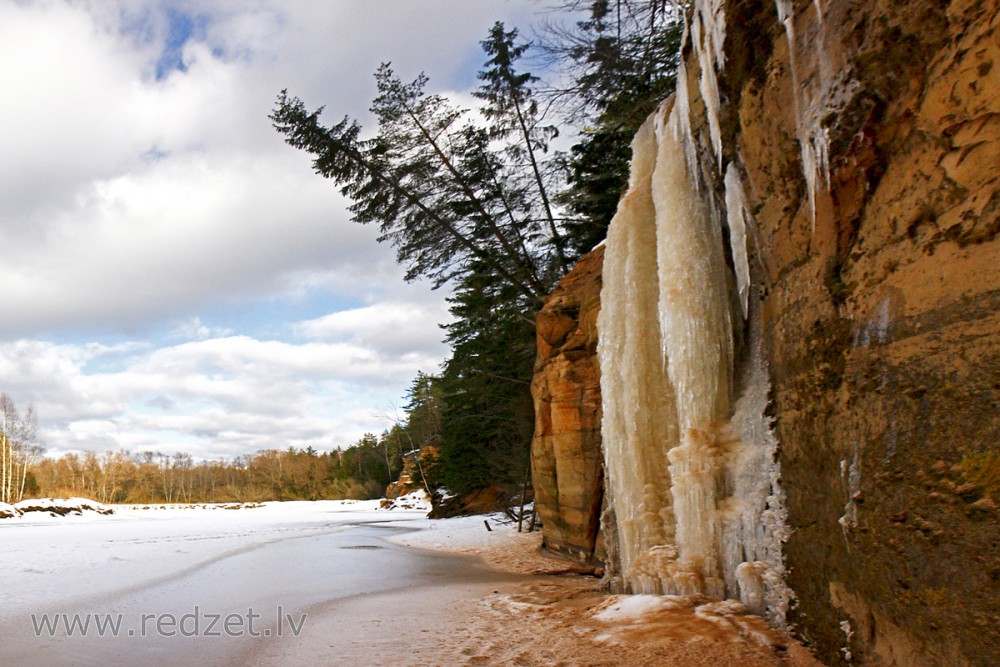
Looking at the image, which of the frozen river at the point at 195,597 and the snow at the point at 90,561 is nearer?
the frozen river at the point at 195,597

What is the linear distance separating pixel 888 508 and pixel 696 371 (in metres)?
2.23

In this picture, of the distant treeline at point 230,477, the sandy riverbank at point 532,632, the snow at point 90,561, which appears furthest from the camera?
the distant treeline at point 230,477

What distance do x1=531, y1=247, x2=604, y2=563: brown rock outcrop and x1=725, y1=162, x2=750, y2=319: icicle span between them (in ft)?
13.2

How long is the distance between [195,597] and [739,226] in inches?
261

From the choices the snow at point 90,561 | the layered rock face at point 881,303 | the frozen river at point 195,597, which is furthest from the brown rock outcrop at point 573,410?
the snow at point 90,561

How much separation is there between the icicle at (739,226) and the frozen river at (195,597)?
379 centimetres

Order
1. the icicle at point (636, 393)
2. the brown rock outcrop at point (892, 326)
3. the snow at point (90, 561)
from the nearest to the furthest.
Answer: the brown rock outcrop at point (892, 326) → the icicle at point (636, 393) → the snow at point (90, 561)

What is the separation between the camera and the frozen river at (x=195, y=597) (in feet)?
13.6

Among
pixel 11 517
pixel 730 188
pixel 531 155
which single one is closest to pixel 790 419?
pixel 730 188

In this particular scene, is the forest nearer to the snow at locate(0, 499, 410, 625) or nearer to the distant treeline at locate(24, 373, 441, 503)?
the snow at locate(0, 499, 410, 625)

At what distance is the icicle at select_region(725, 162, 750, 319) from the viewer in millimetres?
4289

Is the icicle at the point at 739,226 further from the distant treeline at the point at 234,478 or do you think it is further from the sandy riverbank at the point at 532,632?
the distant treeline at the point at 234,478

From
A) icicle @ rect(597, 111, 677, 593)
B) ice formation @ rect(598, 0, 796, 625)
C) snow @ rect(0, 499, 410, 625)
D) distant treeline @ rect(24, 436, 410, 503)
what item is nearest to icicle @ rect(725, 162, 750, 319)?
ice formation @ rect(598, 0, 796, 625)

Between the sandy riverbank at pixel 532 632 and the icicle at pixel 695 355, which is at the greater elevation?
the icicle at pixel 695 355
